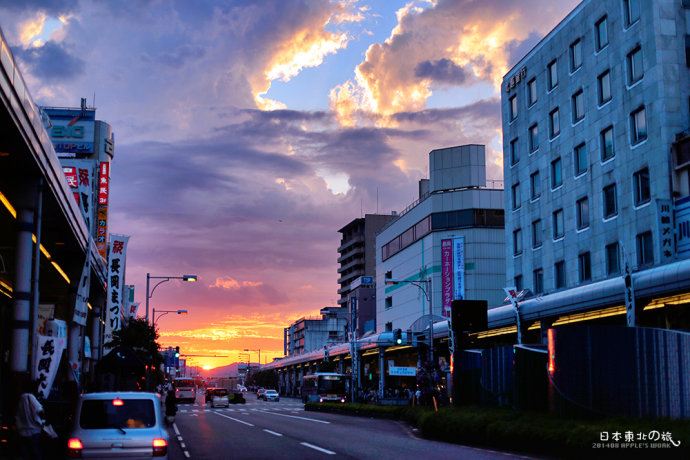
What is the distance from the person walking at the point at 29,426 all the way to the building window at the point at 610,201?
4154 centimetres

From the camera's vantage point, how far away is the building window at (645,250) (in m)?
46.5

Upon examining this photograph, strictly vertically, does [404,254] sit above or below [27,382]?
above

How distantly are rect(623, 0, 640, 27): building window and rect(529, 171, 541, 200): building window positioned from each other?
14663 mm

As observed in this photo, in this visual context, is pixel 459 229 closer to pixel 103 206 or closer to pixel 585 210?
pixel 585 210

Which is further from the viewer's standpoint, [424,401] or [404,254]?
[404,254]

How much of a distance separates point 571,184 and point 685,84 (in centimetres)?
1129

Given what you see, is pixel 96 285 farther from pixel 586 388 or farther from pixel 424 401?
pixel 586 388

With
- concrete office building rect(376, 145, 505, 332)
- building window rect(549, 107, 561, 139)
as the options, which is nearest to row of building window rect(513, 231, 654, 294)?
building window rect(549, 107, 561, 139)

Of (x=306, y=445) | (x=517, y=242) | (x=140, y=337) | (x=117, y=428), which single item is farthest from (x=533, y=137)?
(x=117, y=428)

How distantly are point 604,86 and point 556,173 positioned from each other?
326 inches

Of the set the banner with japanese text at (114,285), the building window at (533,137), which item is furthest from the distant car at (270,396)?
the building window at (533,137)

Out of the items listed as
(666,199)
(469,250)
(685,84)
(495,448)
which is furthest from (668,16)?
(469,250)

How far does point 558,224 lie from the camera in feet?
191

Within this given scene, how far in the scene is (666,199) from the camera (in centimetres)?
4309
